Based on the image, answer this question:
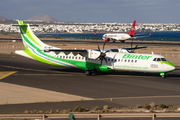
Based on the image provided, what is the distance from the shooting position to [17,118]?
13.0 metres

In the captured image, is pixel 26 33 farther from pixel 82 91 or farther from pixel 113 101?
pixel 113 101

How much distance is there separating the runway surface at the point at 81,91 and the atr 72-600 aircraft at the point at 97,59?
1.53 meters

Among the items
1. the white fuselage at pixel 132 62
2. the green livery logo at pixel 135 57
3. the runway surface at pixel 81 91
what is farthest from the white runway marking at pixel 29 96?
the green livery logo at pixel 135 57

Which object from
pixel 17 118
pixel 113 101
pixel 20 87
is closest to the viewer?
pixel 17 118

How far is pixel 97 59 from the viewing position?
34.9m

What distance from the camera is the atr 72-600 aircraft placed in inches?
1254

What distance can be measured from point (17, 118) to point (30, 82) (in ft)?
56.5

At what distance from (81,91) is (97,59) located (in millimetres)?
10359

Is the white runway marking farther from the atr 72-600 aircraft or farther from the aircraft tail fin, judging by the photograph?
the aircraft tail fin

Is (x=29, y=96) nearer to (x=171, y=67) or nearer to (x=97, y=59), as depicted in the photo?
(x=97, y=59)

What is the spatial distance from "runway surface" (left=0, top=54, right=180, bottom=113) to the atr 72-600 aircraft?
1.53m

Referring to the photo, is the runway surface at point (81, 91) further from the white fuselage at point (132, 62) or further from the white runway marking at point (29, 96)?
the white fuselage at point (132, 62)

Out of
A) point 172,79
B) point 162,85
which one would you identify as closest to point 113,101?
point 162,85

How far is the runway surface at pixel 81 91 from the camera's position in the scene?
2042 cm
